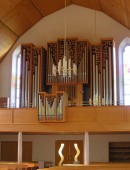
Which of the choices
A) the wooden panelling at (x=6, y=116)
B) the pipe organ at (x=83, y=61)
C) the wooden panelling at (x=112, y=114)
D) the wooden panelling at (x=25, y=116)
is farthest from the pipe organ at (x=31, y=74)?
the wooden panelling at (x=112, y=114)

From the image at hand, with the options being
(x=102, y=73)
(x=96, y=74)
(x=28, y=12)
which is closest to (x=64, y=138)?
(x=96, y=74)

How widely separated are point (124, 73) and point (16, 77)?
4819 millimetres

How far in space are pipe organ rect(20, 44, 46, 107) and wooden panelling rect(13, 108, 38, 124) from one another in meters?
1.23

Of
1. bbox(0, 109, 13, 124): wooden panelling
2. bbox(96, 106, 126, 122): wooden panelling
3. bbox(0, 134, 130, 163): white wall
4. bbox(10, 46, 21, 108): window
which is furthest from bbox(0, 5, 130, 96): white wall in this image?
bbox(96, 106, 126, 122): wooden panelling

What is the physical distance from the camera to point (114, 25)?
57.0 feet

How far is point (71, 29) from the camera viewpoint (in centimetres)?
1775

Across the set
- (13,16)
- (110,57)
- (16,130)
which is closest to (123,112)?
(110,57)

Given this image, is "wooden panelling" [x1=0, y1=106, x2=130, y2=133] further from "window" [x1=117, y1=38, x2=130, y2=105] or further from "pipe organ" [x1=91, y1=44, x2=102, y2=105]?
"window" [x1=117, y1=38, x2=130, y2=105]

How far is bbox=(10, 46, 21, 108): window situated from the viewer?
700 inches

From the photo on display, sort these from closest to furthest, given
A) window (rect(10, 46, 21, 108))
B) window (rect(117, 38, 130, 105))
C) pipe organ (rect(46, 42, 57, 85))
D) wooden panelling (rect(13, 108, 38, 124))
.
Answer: wooden panelling (rect(13, 108, 38, 124)) < pipe organ (rect(46, 42, 57, 85)) < window (rect(117, 38, 130, 105)) < window (rect(10, 46, 21, 108))

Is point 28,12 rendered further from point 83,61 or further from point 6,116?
point 6,116

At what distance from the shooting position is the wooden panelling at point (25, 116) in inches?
590

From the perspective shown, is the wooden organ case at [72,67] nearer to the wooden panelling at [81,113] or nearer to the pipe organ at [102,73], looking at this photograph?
the pipe organ at [102,73]

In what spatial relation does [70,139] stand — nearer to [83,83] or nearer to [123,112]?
[83,83]
